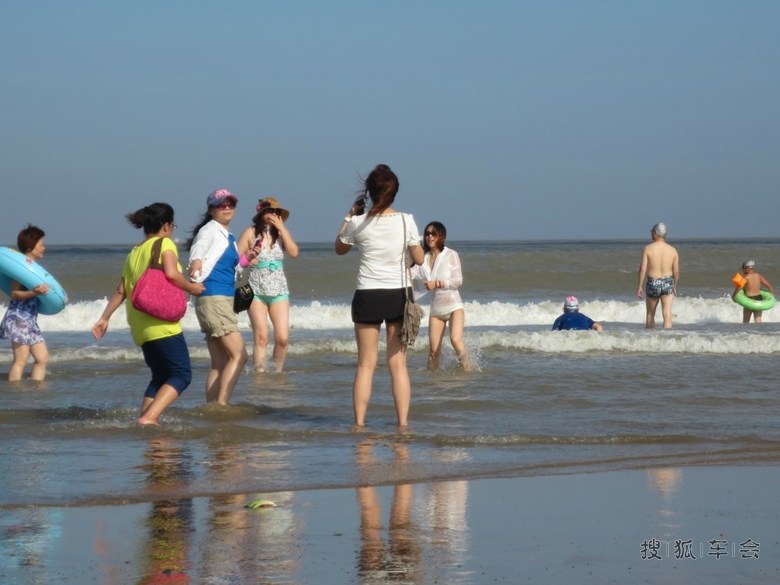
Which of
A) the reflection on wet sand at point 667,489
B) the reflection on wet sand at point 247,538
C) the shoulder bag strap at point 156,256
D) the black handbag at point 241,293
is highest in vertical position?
the shoulder bag strap at point 156,256

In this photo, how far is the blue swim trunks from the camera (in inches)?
642

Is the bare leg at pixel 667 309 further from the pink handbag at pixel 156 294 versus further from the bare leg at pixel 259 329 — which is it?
the pink handbag at pixel 156 294

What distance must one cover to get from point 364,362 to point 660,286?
31.5 ft

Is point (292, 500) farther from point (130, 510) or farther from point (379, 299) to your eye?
point (379, 299)

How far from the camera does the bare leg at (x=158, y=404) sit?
24.7ft

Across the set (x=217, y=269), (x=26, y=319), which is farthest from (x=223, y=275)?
(x=26, y=319)

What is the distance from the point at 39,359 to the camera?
1070 cm

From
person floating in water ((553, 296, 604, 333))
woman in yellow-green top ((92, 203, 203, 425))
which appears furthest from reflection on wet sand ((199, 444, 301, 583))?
person floating in water ((553, 296, 604, 333))

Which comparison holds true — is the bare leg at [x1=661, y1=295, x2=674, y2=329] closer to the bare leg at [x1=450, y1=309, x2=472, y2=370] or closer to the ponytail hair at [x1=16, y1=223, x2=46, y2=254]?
the bare leg at [x1=450, y1=309, x2=472, y2=370]

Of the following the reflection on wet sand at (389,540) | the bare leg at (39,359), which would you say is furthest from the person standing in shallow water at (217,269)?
the bare leg at (39,359)

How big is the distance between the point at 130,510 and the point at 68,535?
1.76 ft

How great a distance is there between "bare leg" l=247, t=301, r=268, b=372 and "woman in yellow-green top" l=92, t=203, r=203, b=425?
9.52 ft

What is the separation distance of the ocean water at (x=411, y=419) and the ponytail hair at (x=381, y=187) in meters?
1.56

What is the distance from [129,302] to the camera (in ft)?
24.2
